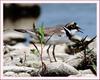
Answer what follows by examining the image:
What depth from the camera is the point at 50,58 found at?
11.1 feet

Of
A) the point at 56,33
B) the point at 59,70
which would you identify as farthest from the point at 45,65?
the point at 56,33

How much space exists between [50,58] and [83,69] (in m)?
0.25

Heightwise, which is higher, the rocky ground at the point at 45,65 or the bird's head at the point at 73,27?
the bird's head at the point at 73,27

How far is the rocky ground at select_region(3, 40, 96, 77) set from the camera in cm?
325

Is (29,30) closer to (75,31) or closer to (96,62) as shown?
(75,31)

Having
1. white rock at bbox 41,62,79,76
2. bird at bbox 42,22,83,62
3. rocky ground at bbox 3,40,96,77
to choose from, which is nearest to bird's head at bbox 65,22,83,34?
bird at bbox 42,22,83,62

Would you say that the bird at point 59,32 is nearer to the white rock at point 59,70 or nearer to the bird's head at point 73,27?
the bird's head at point 73,27

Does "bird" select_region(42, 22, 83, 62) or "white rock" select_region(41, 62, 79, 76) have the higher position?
"bird" select_region(42, 22, 83, 62)

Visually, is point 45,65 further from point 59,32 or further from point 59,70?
point 59,32

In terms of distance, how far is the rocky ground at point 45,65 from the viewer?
325 cm

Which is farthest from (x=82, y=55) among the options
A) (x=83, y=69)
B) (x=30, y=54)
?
(x=30, y=54)

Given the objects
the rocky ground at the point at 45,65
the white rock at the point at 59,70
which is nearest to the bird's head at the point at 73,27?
the rocky ground at the point at 45,65

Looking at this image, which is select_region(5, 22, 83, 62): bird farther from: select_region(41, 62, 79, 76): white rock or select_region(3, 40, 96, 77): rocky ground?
select_region(41, 62, 79, 76): white rock

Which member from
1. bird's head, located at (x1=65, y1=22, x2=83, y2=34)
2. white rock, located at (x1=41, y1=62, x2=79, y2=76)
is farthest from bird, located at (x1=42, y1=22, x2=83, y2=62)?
white rock, located at (x1=41, y1=62, x2=79, y2=76)
